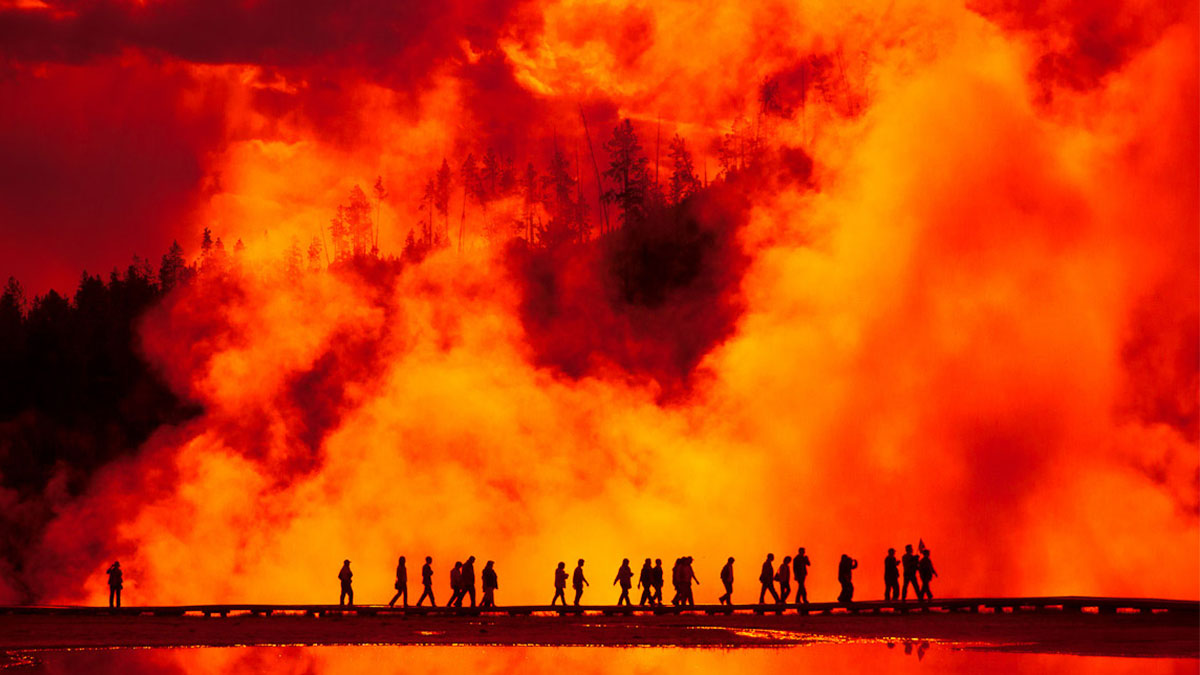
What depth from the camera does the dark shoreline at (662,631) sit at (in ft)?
103

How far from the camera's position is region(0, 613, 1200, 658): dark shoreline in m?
31.4

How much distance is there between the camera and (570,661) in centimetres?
2914

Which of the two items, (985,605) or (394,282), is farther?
(394,282)

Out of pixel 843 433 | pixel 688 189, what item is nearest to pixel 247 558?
pixel 843 433

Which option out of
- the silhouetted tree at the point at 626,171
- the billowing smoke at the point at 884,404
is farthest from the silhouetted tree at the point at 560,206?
the billowing smoke at the point at 884,404

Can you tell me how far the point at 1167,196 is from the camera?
55.3 m

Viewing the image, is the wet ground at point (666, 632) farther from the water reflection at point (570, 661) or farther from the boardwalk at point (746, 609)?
the water reflection at point (570, 661)

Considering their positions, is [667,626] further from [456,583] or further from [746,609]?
[456,583]

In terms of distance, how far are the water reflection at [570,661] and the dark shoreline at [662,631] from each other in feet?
3.78

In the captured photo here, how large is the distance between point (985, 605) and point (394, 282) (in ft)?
182

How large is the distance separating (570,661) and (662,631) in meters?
6.96

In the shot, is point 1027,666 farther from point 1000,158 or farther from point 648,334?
point 648,334

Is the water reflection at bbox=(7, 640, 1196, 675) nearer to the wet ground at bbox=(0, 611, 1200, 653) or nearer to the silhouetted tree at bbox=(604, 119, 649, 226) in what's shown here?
the wet ground at bbox=(0, 611, 1200, 653)

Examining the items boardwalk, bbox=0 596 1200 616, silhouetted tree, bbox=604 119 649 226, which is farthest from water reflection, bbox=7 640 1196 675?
silhouetted tree, bbox=604 119 649 226
